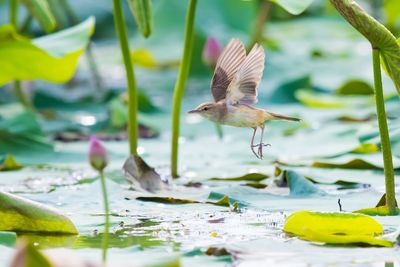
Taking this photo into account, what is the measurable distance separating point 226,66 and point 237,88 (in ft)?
0.21

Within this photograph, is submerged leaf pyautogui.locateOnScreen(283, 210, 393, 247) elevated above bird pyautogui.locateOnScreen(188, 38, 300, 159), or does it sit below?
below

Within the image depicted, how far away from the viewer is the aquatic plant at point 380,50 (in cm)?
237

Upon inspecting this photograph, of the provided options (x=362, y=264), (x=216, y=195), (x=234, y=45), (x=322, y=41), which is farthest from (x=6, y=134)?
(x=322, y=41)

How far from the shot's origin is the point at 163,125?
4953 mm

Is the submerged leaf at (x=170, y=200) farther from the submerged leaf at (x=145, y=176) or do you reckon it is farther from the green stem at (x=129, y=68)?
the green stem at (x=129, y=68)

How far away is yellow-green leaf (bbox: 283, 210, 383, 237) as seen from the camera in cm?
228

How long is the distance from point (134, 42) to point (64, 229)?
5.06m

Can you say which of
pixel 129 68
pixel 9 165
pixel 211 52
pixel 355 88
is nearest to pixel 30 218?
pixel 129 68

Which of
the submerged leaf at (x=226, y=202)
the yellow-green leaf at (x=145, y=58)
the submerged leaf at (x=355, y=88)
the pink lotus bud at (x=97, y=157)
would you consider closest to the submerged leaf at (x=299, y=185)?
the submerged leaf at (x=226, y=202)

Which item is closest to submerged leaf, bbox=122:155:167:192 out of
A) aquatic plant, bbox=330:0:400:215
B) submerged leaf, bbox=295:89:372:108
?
aquatic plant, bbox=330:0:400:215

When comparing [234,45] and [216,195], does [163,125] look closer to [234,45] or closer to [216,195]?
[216,195]

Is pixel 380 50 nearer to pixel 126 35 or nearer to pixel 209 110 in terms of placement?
pixel 209 110

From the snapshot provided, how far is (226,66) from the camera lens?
2639 mm

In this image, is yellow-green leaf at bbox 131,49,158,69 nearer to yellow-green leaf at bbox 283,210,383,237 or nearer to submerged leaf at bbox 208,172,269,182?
submerged leaf at bbox 208,172,269,182
